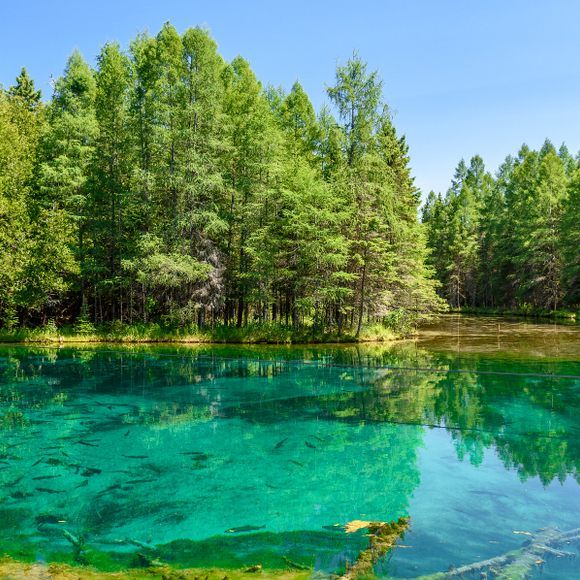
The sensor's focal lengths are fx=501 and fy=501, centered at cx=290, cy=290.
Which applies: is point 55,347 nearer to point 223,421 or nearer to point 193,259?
point 193,259

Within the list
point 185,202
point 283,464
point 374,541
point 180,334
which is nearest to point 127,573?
point 374,541

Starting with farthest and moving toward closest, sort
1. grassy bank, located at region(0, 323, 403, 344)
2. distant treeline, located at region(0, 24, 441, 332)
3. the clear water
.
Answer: grassy bank, located at region(0, 323, 403, 344) → distant treeline, located at region(0, 24, 441, 332) → the clear water

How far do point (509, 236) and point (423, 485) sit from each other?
5402cm

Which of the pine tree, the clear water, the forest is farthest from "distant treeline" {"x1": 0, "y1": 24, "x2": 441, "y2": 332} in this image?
Result: the pine tree

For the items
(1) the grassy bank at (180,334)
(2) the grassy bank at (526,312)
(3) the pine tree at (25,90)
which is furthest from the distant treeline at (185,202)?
(2) the grassy bank at (526,312)

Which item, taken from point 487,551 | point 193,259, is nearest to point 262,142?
point 193,259

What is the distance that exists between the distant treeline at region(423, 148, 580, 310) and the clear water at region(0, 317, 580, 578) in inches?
1272

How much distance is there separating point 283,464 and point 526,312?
166ft

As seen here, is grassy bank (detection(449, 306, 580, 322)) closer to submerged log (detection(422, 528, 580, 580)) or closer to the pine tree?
submerged log (detection(422, 528, 580, 580))

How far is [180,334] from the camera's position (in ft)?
92.3

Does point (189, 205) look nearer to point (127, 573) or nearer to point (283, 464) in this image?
point (283, 464)

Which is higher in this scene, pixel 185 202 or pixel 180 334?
pixel 185 202

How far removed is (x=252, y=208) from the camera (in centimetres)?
2859

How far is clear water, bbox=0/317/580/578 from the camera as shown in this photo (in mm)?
5859
